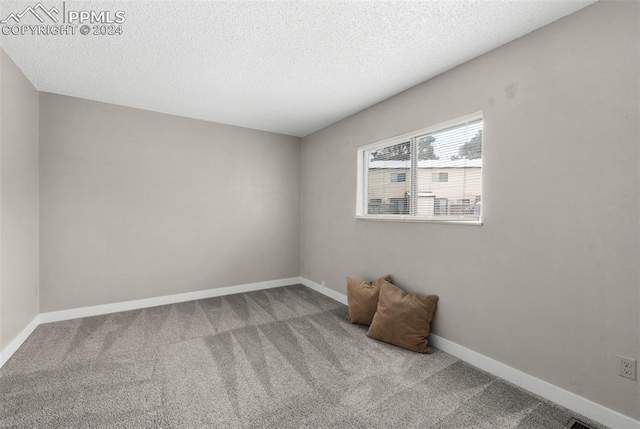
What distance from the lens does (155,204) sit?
12.3 ft

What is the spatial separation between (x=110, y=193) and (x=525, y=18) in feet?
14.5

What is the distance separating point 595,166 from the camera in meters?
1.73

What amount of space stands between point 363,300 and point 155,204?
2958 millimetres

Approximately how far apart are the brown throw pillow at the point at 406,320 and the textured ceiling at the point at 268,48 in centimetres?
213

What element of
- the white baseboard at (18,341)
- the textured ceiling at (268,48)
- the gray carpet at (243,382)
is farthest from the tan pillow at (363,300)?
the white baseboard at (18,341)

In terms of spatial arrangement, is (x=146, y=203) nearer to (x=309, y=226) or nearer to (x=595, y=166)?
(x=309, y=226)

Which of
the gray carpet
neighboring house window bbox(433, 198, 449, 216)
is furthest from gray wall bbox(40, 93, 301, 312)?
neighboring house window bbox(433, 198, 449, 216)

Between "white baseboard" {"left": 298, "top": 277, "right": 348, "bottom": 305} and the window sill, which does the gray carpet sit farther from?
the window sill

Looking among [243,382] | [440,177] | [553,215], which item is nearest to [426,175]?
[440,177]

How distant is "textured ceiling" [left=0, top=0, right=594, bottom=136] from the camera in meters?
1.84

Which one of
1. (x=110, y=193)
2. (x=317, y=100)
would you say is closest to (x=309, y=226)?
(x=317, y=100)

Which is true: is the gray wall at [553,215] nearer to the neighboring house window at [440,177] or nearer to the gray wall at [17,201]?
the neighboring house window at [440,177]

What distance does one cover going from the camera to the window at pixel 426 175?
2479mm

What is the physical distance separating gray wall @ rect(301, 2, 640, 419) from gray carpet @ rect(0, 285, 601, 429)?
38 cm
